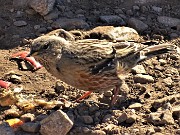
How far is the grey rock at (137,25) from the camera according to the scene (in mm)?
9180

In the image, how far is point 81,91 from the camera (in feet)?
25.9

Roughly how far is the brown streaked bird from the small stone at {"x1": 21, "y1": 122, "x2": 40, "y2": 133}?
759 millimetres

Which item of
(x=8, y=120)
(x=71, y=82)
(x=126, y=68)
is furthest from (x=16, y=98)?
(x=126, y=68)

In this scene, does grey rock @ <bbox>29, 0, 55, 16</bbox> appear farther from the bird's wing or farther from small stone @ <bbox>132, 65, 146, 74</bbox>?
small stone @ <bbox>132, 65, 146, 74</bbox>

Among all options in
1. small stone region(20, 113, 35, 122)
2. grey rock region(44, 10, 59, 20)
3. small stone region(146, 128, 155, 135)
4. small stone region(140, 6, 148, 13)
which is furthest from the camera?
small stone region(140, 6, 148, 13)

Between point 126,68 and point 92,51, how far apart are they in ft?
1.90

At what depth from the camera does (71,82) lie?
7.17 m

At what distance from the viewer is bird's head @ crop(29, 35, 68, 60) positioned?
7.16m

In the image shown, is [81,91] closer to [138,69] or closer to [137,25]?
[138,69]

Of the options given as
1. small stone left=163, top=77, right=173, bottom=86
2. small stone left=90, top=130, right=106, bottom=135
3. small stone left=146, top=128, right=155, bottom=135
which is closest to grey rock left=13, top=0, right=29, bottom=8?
small stone left=163, top=77, right=173, bottom=86

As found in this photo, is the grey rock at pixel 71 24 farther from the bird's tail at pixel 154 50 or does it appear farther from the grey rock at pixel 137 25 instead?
the bird's tail at pixel 154 50

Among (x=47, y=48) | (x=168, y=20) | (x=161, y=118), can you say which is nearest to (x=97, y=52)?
(x=47, y=48)

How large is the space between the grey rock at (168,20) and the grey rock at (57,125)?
3409 millimetres

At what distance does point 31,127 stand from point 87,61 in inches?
47.2
